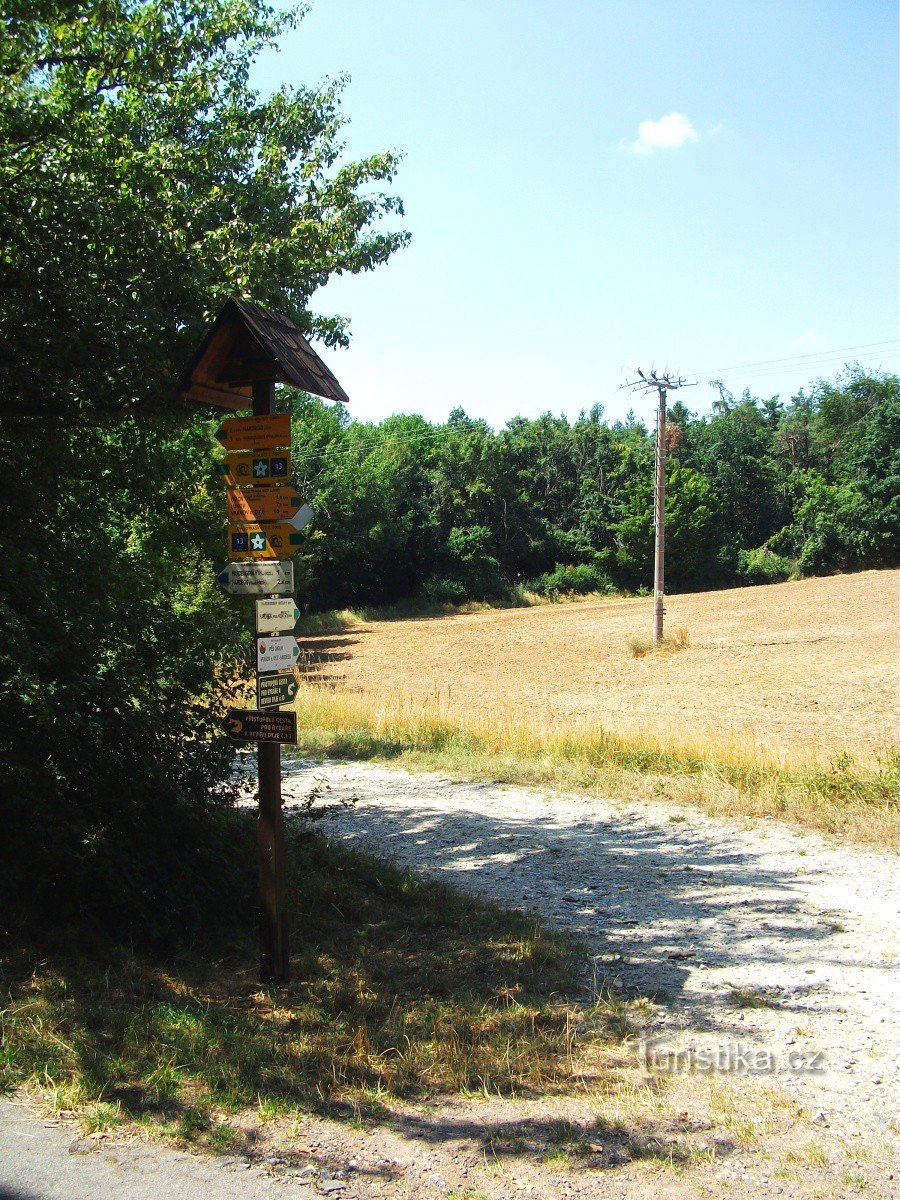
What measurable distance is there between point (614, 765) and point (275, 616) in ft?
25.1

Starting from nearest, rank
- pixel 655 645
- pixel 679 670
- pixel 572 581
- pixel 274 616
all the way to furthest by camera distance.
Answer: pixel 274 616 < pixel 679 670 < pixel 655 645 < pixel 572 581

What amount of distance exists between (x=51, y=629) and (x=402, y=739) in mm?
9293

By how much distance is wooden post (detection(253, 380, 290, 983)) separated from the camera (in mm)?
5355

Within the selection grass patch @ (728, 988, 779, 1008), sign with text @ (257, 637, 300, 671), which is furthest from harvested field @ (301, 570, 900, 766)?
sign with text @ (257, 637, 300, 671)

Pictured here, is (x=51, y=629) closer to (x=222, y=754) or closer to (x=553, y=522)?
(x=222, y=754)

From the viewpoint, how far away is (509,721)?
15.4 meters

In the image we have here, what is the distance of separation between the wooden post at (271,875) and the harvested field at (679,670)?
740cm

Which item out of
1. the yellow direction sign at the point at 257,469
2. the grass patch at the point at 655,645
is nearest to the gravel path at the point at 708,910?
the yellow direction sign at the point at 257,469

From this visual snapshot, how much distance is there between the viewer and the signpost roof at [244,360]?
214 inches

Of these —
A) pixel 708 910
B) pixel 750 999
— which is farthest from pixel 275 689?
pixel 708 910

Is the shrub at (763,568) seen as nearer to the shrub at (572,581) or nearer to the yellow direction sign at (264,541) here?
the shrub at (572,581)

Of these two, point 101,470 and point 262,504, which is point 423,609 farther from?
point 262,504

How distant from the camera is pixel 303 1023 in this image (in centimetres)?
486

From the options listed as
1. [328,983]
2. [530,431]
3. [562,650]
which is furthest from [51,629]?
[530,431]
